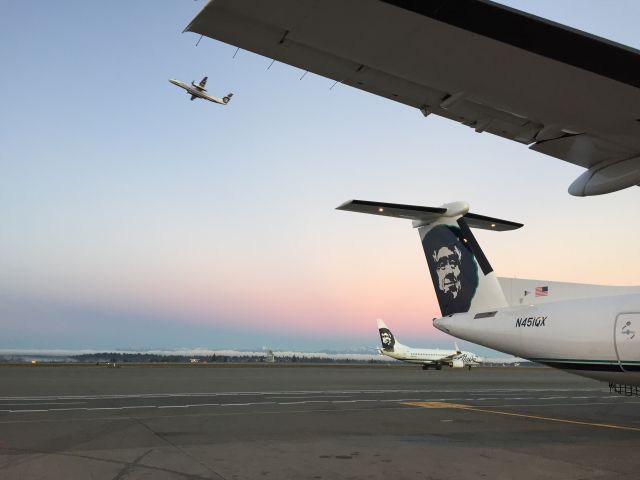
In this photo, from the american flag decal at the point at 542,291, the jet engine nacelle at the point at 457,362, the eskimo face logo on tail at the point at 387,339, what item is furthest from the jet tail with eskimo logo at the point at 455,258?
the jet engine nacelle at the point at 457,362

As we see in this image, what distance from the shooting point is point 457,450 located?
943 cm

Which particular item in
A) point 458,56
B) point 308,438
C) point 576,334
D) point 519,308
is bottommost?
Result: point 308,438

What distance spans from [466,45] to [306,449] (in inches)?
279

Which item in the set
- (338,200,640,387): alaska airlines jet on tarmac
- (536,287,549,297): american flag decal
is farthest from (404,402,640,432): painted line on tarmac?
(536,287,549,297): american flag decal

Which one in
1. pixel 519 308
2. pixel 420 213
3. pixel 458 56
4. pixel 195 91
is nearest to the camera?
pixel 458 56

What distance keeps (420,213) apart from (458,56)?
1149 cm

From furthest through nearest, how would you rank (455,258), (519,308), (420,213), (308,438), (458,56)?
(420,213)
(455,258)
(519,308)
(308,438)
(458,56)

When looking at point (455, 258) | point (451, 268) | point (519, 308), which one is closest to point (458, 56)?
point (519, 308)

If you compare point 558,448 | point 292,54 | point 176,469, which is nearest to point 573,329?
point 558,448

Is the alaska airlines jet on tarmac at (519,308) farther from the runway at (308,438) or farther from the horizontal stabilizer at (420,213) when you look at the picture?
the runway at (308,438)

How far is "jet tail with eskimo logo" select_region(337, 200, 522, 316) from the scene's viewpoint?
52.4 feet

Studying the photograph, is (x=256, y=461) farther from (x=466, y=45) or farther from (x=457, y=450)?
(x=466, y=45)

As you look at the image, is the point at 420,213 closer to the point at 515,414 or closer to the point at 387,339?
the point at 515,414

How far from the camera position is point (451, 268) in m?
16.5
